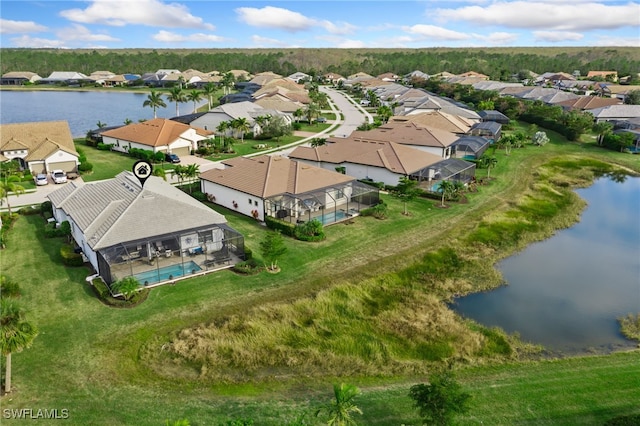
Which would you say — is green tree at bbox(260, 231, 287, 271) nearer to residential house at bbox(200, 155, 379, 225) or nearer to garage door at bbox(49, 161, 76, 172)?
residential house at bbox(200, 155, 379, 225)

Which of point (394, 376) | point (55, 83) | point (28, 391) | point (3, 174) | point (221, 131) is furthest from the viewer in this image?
point (55, 83)

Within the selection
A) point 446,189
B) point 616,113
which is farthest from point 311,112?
point 616,113

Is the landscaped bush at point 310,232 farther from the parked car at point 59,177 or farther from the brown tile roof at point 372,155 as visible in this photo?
the parked car at point 59,177

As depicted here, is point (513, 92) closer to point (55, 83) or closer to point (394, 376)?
point (394, 376)

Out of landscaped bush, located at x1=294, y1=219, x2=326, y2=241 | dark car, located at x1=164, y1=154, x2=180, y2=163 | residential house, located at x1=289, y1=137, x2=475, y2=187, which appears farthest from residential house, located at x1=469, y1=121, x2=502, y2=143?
landscaped bush, located at x1=294, y1=219, x2=326, y2=241

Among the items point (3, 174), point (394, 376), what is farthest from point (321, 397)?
point (3, 174)
